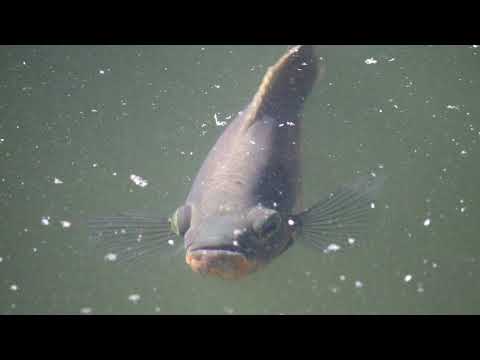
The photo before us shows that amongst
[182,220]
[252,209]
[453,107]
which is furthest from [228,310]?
[453,107]

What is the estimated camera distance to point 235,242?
373 centimetres

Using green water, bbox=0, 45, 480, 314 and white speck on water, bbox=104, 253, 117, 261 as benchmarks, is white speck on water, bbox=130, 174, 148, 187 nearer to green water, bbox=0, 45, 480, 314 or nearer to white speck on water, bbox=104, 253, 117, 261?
green water, bbox=0, 45, 480, 314

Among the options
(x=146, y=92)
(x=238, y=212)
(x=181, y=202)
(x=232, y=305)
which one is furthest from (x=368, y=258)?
(x=146, y=92)

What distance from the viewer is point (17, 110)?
24.9ft

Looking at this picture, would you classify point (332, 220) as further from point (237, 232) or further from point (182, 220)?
point (182, 220)

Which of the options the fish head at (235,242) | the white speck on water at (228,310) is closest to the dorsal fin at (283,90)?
the fish head at (235,242)

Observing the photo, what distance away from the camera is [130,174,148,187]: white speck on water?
6.12 metres

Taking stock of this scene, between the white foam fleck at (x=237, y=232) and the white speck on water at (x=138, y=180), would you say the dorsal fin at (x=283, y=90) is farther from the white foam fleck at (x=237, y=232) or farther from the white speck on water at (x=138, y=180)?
the white speck on water at (x=138, y=180)

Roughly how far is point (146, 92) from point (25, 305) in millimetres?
4087

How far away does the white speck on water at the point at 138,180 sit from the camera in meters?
6.12

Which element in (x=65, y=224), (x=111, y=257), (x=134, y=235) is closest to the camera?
(x=134, y=235)

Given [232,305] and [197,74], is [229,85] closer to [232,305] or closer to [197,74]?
[197,74]

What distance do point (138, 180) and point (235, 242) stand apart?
284 centimetres

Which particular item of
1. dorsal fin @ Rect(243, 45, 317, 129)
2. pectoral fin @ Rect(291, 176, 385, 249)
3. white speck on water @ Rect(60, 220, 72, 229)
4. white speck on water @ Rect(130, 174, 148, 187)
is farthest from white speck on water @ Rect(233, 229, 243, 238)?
white speck on water @ Rect(60, 220, 72, 229)
